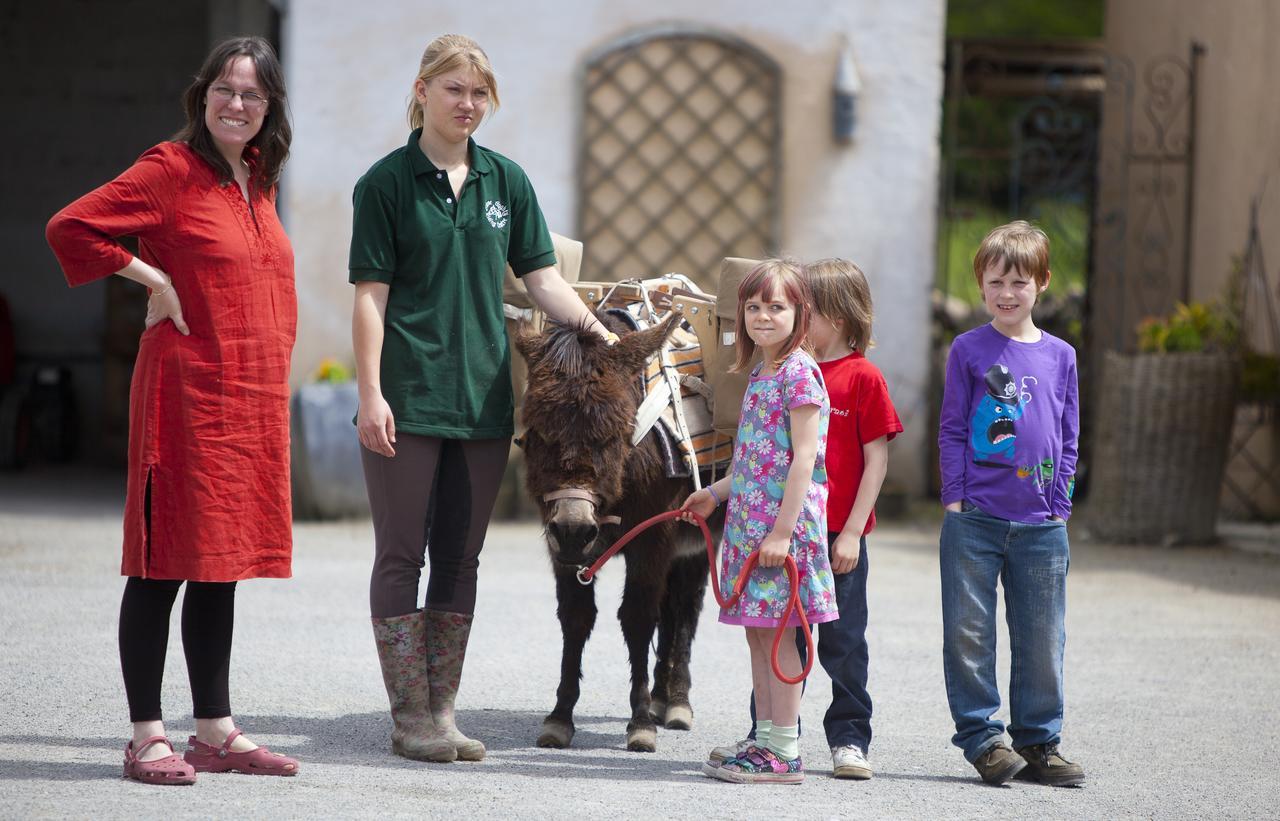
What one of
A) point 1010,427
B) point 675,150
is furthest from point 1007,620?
point 675,150

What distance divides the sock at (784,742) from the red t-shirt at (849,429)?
544 millimetres

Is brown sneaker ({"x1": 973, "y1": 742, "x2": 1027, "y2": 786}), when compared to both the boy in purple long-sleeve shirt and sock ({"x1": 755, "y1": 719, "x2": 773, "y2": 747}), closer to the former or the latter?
the boy in purple long-sleeve shirt

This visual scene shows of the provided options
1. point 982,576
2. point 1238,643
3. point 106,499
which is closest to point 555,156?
point 106,499

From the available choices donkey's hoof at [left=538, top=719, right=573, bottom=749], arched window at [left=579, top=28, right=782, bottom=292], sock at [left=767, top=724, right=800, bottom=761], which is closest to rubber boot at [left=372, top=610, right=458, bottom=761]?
donkey's hoof at [left=538, top=719, right=573, bottom=749]

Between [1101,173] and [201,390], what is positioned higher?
[1101,173]

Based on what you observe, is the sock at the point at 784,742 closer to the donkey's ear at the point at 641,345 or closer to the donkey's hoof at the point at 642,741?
the donkey's hoof at the point at 642,741

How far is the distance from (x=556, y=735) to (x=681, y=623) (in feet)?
2.21

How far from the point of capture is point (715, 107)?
32.6ft

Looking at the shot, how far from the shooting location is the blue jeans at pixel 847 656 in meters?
3.85

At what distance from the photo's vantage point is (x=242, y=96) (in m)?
3.57

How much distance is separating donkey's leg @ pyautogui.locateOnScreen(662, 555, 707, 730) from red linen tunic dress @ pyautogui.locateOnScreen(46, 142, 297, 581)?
1402 mm

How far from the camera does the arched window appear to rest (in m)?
9.90

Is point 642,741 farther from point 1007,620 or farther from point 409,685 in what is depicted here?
point 1007,620

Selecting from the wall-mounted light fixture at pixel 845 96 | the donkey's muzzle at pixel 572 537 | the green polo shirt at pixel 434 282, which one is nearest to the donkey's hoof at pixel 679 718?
the donkey's muzzle at pixel 572 537
